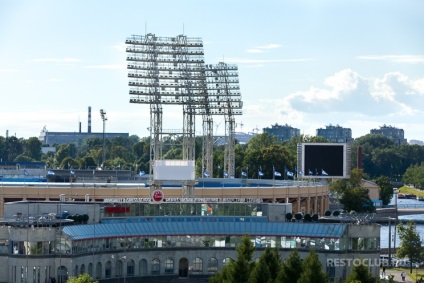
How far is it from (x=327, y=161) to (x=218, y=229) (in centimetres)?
4733

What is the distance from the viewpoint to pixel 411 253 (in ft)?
443

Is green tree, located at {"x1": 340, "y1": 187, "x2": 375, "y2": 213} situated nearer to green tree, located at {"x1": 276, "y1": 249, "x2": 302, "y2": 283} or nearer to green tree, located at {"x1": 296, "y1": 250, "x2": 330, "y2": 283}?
green tree, located at {"x1": 276, "y1": 249, "x2": 302, "y2": 283}

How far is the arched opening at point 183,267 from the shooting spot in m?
119

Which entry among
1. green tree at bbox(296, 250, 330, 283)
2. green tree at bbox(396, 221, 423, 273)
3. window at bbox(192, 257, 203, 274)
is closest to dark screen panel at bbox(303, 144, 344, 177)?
green tree at bbox(396, 221, 423, 273)

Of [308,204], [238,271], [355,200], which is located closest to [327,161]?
[308,204]

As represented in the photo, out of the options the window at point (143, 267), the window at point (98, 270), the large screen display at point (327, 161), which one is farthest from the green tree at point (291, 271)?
the large screen display at point (327, 161)

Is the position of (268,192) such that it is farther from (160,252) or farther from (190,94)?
(160,252)

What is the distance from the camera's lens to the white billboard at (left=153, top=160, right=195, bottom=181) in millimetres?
130500

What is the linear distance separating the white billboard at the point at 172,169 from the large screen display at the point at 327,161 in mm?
35461

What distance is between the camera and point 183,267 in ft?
391

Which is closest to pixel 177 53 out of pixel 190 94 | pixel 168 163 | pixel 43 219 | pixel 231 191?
pixel 190 94

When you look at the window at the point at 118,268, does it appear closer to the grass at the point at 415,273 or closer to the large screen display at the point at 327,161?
the grass at the point at 415,273

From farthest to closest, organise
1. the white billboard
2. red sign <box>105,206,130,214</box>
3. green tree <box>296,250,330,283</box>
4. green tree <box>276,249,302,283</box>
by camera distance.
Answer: the white billboard → red sign <box>105,206,130,214</box> → green tree <box>276,249,302,283</box> → green tree <box>296,250,330,283</box>

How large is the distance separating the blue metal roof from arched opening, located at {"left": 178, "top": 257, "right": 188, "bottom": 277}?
7.59 feet
